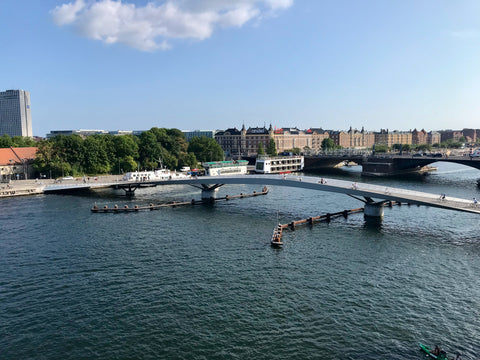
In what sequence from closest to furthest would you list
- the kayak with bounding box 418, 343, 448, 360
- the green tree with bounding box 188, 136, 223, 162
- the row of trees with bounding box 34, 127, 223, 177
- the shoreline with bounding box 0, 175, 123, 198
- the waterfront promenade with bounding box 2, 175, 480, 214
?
the kayak with bounding box 418, 343, 448, 360 < the waterfront promenade with bounding box 2, 175, 480, 214 < the shoreline with bounding box 0, 175, 123, 198 < the row of trees with bounding box 34, 127, 223, 177 < the green tree with bounding box 188, 136, 223, 162

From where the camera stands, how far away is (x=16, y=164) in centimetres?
11700

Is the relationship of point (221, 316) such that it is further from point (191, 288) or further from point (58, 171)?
point (58, 171)

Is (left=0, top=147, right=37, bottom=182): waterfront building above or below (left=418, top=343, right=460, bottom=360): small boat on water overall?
above

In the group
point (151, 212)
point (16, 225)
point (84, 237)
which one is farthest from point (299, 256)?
point (16, 225)

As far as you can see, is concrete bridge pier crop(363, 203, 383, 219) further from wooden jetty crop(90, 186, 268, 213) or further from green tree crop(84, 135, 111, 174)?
green tree crop(84, 135, 111, 174)

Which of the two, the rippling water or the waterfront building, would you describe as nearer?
the rippling water

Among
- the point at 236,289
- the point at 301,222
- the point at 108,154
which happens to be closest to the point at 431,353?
the point at 236,289

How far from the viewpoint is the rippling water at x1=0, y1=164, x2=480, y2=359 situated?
28453 mm

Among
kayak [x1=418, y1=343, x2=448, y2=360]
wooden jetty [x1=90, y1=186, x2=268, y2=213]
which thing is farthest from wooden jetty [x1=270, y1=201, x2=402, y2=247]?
wooden jetty [x1=90, y1=186, x2=268, y2=213]

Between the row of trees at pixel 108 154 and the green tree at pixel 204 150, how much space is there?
25.6 ft

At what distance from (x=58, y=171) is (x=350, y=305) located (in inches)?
4283

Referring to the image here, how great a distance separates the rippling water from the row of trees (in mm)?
57699

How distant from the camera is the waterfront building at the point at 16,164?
115m

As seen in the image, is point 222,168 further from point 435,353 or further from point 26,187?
point 435,353
